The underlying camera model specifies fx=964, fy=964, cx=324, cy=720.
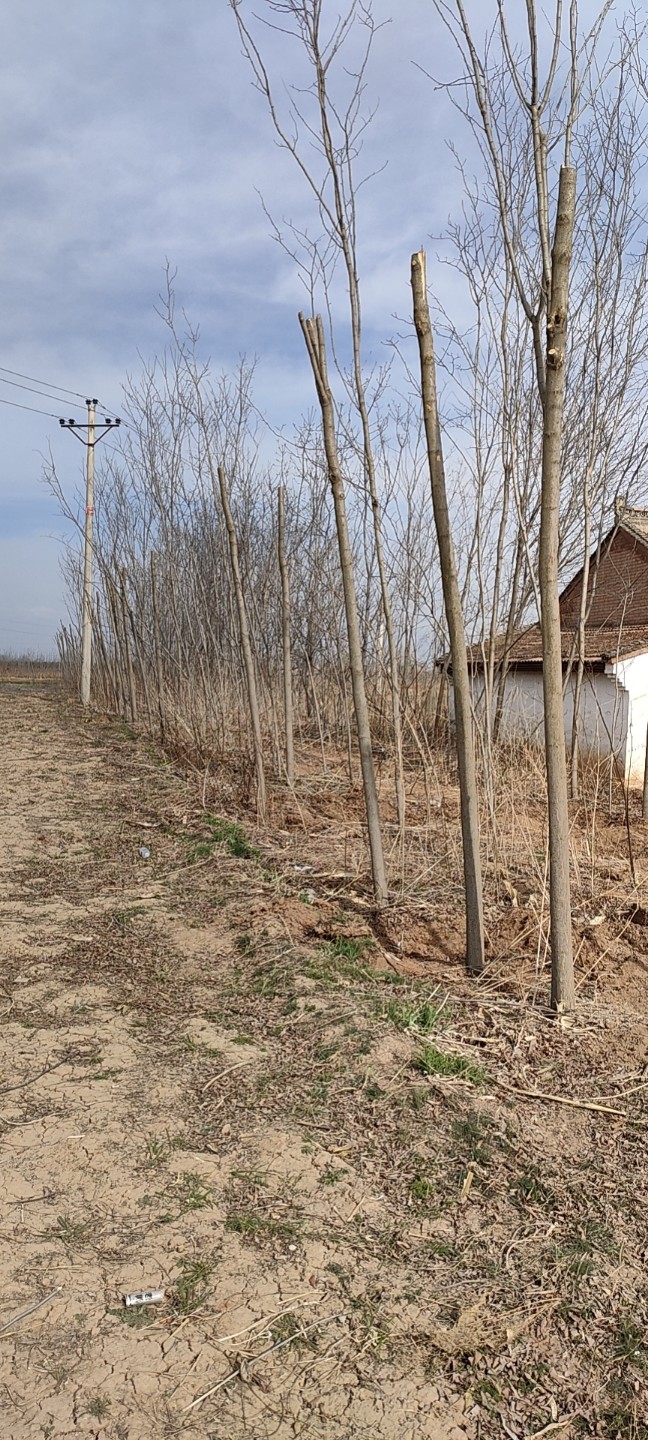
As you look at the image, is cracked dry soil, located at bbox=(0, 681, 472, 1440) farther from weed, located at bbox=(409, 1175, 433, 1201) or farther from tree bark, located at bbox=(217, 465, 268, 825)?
tree bark, located at bbox=(217, 465, 268, 825)

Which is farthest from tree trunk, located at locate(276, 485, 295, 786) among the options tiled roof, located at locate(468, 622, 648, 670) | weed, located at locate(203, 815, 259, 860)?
tiled roof, located at locate(468, 622, 648, 670)

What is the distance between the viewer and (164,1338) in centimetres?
186

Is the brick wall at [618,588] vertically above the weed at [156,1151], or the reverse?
the brick wall at [618,588]

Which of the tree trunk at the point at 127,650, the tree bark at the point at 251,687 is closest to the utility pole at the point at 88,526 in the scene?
the tree trunk at the point at 127,650

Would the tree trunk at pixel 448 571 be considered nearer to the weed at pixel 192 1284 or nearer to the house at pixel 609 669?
the weed at pixel 192 1284

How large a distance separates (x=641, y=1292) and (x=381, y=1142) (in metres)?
0.78

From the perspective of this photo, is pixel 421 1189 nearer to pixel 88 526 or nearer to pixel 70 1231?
pixel 70 1231

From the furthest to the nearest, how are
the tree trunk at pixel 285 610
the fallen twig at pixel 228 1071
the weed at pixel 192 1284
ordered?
the tree trunk at pixel 285 610 < the fallen twig at pixel 228 1071 < the weed at pixel 192 1284

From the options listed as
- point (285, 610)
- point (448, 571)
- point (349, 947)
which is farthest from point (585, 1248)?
point (285, 610)

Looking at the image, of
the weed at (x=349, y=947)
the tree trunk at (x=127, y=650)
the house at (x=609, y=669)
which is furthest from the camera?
the tree trunk at (x=127, y=650)

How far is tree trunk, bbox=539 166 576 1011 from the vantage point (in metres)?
3.08

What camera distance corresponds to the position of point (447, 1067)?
2.99 m

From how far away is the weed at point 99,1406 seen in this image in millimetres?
1669

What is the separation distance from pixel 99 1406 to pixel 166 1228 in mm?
528
